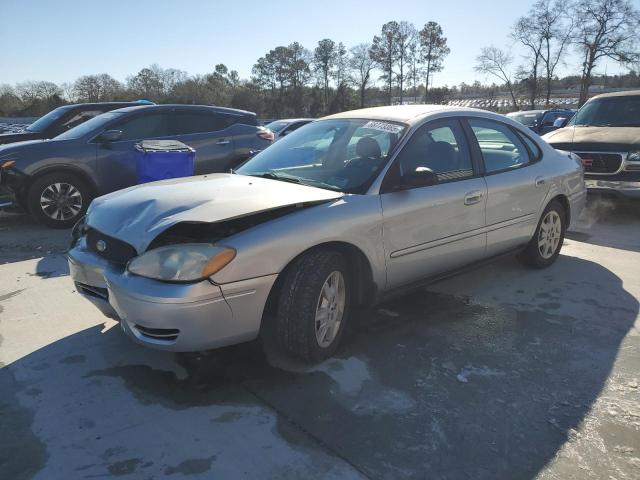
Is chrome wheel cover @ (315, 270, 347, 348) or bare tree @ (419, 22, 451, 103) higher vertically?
bare tree @ (419, 22, 451, 103)

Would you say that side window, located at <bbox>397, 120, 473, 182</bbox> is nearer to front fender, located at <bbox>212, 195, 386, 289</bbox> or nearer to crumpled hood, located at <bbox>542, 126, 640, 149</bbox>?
front fender, located at <bbox>212, 195, 386, 289</bbox>

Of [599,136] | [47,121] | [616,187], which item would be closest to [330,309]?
[616,187]

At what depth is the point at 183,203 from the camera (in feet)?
9.64

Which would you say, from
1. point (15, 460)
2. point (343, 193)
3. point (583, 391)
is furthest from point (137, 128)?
point (583, 391)

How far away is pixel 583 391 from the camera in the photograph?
9.28 feet

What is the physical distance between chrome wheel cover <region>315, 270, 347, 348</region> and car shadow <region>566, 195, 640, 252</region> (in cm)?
333

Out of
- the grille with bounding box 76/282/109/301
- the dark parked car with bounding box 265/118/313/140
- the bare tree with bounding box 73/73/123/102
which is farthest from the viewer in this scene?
the bare tree with bounding box 73/73/123/102

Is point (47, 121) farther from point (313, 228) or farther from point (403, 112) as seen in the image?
point (313, 228)

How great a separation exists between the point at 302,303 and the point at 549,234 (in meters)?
3.19

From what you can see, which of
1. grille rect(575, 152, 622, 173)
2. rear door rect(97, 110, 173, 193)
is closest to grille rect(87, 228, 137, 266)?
rear door rect(97, 110, 173, 193)

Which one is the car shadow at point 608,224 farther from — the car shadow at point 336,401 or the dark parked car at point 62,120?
the dark parked car at point 62,120

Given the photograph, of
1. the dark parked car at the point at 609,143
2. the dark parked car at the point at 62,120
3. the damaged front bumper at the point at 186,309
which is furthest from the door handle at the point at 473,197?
→ the dark parked car at the point at 62,120

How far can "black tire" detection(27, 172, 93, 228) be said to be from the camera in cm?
651

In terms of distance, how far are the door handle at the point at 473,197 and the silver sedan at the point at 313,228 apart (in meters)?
0.01
